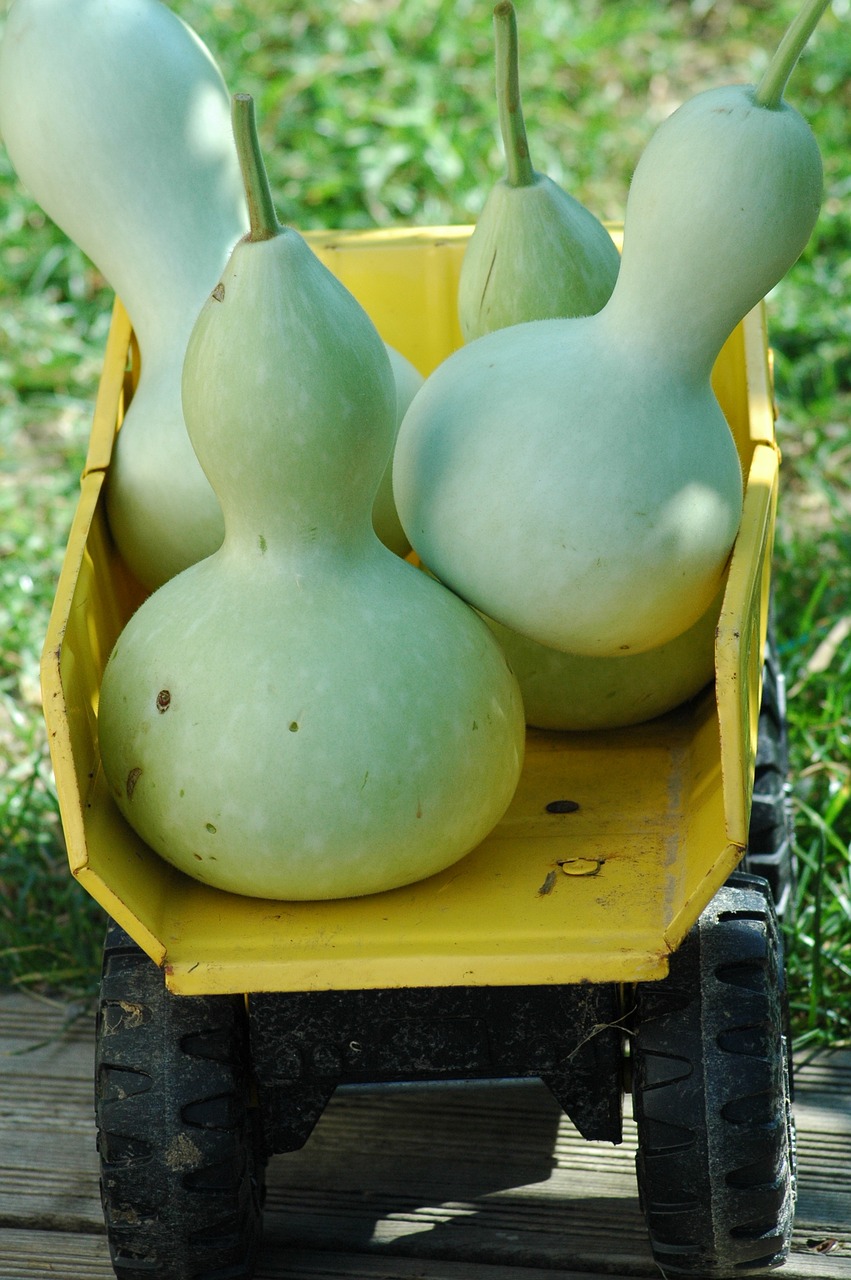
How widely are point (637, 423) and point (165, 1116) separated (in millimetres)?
800

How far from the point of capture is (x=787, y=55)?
135 centimetres

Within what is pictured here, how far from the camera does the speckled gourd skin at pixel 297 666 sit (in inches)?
52.2

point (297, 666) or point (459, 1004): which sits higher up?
point (297, 666)

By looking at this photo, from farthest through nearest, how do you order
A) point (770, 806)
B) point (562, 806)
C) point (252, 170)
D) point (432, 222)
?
point (432, 222) → point (770, 806) → point (562, 806) → point (252, 170)

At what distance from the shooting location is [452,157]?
12.2ft

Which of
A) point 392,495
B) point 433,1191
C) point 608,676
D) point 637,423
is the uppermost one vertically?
point 637,423

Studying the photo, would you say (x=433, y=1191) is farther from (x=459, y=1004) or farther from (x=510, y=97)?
(x=510, y=97)

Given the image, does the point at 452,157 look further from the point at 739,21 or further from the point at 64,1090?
the point at 64,1090

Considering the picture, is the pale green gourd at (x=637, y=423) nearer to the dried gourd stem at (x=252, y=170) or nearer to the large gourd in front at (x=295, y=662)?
the large gourd in front at (x=295, y=662)

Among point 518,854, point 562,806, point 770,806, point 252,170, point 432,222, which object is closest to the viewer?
point 252,170

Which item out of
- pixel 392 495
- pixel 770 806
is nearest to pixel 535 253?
pixel 392 495

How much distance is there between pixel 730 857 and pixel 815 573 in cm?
154

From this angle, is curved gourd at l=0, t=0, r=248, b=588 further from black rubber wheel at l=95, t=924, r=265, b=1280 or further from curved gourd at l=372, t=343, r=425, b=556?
black rubber wheel at l=95, t=924, r=265, b=1280

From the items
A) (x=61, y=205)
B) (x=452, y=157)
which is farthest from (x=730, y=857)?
(x=452, y=157)
